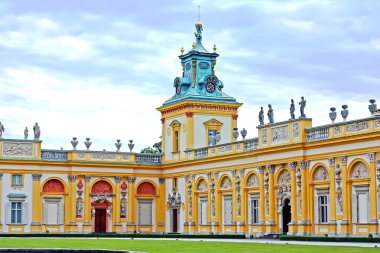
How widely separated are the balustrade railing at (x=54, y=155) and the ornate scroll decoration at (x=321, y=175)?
23.7 meters

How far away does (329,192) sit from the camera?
45875 mm

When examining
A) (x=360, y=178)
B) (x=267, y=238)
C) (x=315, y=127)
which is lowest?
(x=267, y=238)

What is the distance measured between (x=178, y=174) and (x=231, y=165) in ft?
→ 27.3

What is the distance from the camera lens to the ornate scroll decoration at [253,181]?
53.6 meters

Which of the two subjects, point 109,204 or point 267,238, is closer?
point 267,238

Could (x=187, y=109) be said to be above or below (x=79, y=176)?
above

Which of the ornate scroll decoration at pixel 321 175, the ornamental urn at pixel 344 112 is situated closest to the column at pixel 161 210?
the ornate scroll decoration at pixel 321 175

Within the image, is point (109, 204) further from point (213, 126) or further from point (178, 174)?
point (213, 126)

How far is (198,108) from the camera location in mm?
63781

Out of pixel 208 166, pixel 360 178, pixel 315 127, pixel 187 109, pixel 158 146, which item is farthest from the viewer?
pixel 158 146

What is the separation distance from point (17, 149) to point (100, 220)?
9161mm

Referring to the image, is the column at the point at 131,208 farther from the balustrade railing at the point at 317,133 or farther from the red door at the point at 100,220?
the balustrade railing at the point at 317,133

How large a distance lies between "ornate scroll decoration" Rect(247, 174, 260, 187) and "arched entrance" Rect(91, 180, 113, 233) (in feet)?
47.0

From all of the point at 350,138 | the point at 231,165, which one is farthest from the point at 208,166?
the point at 350,138
